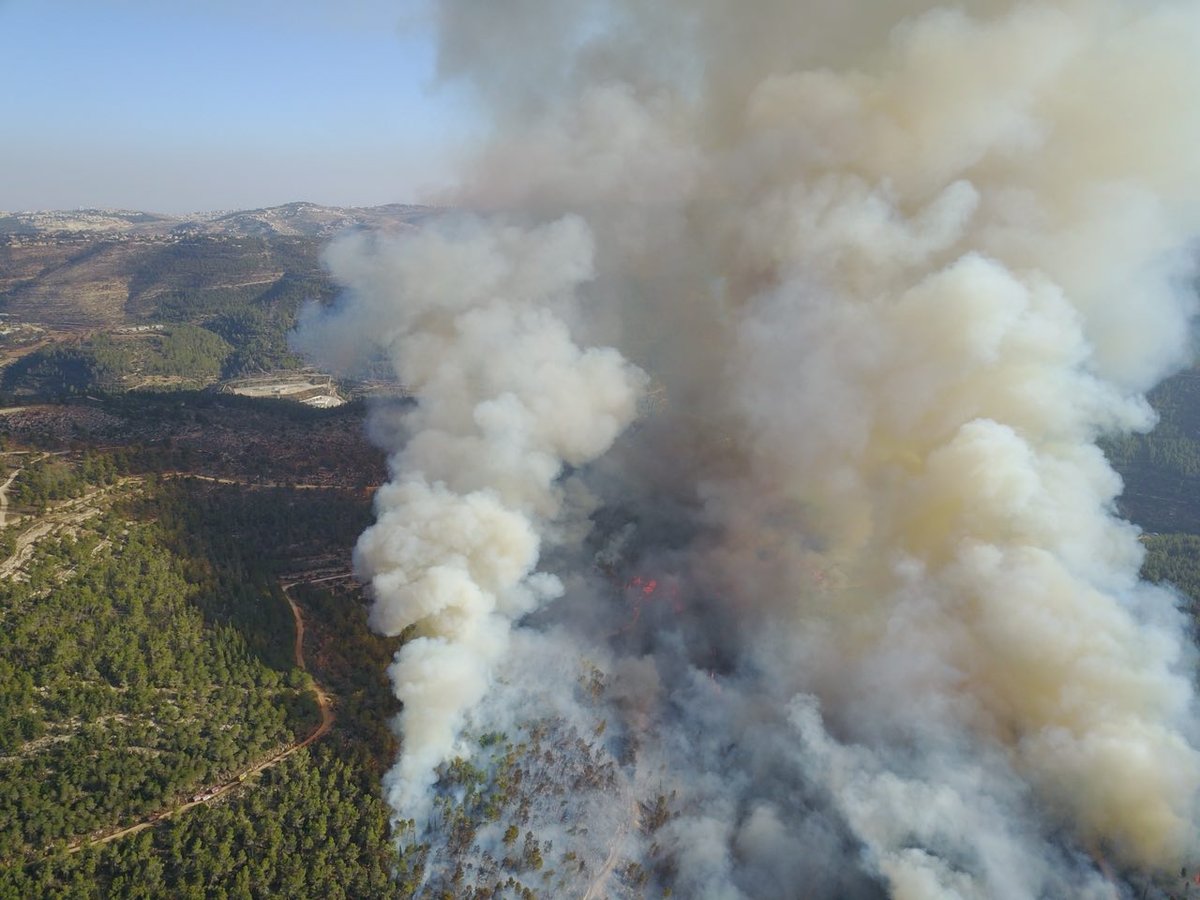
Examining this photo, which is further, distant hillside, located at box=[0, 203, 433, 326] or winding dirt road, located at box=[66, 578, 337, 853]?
distant hillside, located at box=[0, 203, 433, 326]

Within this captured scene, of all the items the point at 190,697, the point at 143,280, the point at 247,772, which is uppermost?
the point at 190,697

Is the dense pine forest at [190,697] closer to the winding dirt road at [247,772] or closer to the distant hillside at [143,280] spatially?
the winding dirt road at [247,772]

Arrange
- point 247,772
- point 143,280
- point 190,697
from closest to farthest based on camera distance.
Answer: point 247,772 → point 190,697 → point 143,280

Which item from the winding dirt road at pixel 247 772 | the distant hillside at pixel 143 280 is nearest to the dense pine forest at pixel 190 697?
the winding dirt road at pixel 247 772

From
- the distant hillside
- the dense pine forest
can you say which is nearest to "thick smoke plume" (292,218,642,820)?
the dense pine forest

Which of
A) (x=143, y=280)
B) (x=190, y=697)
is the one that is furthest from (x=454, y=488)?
(x=143, y=280)

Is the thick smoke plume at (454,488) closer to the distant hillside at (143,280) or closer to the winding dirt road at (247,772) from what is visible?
the winding dirt road at (247,772)

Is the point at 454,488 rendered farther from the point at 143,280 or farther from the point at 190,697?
the point at 143,280

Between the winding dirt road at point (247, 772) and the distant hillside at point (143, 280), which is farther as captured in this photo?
the distant hillside at point (143, 280)

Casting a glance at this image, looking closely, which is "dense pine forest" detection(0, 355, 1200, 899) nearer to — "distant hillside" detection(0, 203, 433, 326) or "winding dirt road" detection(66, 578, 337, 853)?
"winding dirt road" detection(66, 578, 337, 853)

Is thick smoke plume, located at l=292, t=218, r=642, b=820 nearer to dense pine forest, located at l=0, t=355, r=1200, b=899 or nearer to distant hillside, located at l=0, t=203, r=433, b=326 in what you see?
dense pine forest, located at l=0, t=355, r=1200, b=899

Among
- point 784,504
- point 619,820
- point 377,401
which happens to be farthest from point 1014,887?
point 377,401
